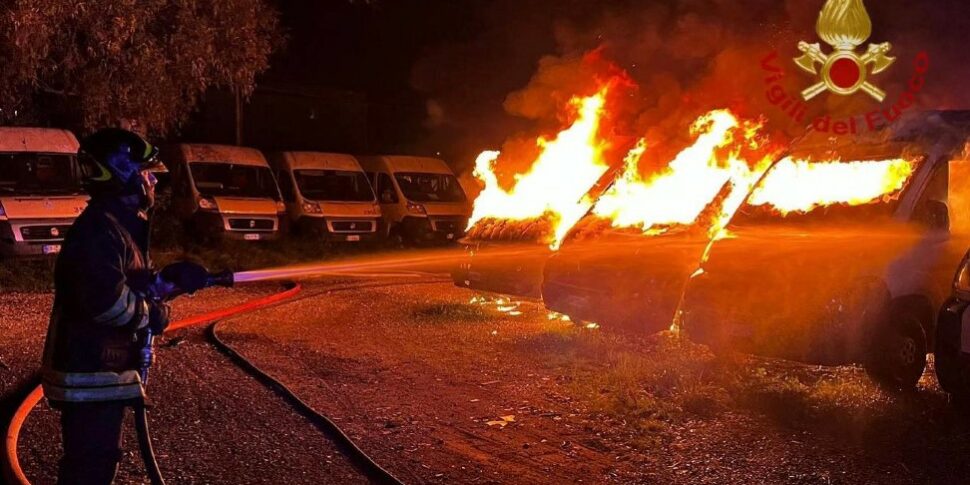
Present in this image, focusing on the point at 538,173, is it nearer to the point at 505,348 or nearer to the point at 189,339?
the point at 505,348

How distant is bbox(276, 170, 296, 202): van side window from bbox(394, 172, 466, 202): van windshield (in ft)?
8.17

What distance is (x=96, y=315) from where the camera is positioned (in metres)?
3.62

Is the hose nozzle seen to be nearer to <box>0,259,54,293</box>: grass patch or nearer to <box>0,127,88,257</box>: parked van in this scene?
<box>0,259,54,293</box>: grass patch

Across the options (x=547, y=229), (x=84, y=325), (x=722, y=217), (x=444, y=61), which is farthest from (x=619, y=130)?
(x=444, y=61)

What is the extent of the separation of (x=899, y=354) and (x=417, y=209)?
14.3 meters

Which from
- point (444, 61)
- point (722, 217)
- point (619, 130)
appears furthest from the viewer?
point (444, 61)

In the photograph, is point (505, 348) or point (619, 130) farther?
point (619, 130)

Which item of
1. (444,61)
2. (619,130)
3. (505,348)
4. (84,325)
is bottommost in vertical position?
(505,348)

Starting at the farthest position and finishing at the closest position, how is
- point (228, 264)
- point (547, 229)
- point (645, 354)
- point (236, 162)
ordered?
point (236, 162)
point (228, 264)
point (547, 229)
point (645, 354)

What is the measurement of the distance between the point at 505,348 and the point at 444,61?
70.1 ft

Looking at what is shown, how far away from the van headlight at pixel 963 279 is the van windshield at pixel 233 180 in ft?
48.2

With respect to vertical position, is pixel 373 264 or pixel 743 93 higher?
pixel 743 93

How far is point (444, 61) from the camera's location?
29250 mm

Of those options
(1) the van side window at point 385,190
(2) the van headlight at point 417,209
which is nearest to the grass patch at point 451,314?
(2) the van headlight at point 417,209
